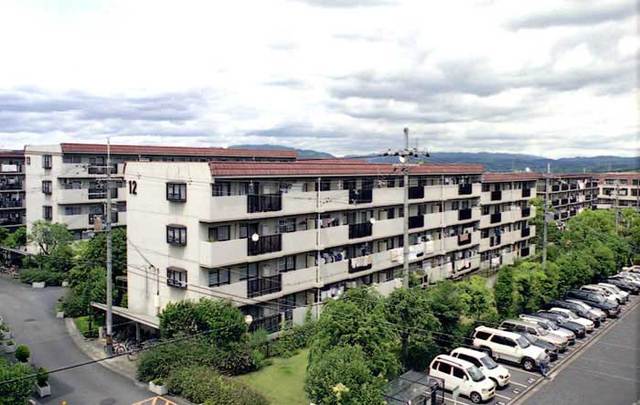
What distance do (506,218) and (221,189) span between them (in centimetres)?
3176

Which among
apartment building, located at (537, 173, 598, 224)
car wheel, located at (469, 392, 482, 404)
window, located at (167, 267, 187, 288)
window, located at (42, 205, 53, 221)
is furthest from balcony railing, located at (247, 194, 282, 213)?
apartment building, located at (537, 173, 598, 224)

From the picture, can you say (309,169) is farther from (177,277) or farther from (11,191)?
(11,191)

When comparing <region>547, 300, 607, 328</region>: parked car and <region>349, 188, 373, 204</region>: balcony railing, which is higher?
<region>349, 188, 373, 204</region>: balcony railing

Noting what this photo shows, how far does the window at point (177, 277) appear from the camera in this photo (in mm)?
24141

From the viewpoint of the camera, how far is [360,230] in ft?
101

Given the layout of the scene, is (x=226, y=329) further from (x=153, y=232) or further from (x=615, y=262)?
(x=615, y=262)

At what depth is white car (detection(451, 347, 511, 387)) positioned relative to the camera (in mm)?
21395

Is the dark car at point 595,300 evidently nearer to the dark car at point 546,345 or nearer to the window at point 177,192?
the dark car at point 546,345

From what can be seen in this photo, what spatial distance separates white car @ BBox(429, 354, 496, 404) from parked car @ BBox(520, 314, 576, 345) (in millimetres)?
9035

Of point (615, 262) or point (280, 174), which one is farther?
point (615, 262)

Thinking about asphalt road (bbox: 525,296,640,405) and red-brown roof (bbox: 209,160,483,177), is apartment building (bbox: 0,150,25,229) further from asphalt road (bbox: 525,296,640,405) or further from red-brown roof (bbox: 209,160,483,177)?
asphalt road (bbox: 525,296,640,405)

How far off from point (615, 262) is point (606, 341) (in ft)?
45.8

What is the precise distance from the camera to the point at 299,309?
27266 mm

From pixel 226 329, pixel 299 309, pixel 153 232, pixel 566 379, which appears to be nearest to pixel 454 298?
pixel 566 379
